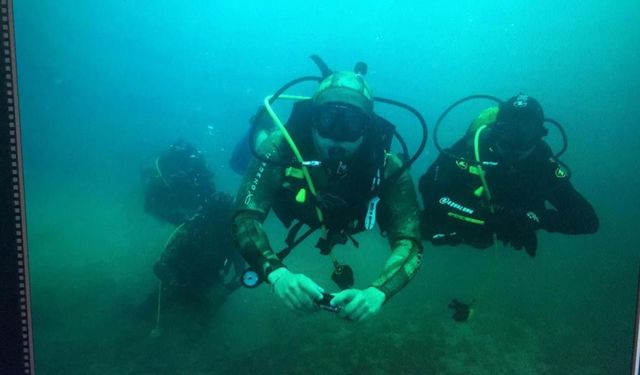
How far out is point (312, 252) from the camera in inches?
359

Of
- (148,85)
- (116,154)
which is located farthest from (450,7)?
(116,154)

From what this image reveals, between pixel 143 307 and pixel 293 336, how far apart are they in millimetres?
2398

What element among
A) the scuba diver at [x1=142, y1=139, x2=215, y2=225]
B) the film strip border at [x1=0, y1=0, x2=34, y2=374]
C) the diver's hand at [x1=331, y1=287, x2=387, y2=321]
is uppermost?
the film strip border at [x1=0, y1=0, x2=34, y2=374]

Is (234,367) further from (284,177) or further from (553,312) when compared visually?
(553,312)

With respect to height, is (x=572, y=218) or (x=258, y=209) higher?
(x=258, y=209)

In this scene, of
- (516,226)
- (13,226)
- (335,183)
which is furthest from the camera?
(516,226)

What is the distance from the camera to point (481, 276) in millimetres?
9695

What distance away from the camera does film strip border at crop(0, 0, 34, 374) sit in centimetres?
211

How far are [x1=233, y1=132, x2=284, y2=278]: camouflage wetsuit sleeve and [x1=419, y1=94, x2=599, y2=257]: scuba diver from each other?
1.88 meters

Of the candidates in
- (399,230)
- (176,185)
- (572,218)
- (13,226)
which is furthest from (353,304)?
(176,185)

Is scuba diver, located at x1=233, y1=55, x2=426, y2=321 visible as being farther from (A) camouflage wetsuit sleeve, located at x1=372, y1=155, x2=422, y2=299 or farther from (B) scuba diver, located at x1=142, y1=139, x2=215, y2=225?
(B) scuba diver, located at x1=142, y1=139, x2=215, y2=225

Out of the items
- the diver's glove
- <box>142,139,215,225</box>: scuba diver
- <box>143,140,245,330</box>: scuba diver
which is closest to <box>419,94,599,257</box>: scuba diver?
the diver's glove

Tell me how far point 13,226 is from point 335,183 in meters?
2.43

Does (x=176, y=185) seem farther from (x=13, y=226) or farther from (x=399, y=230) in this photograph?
(x=13, y=226)
